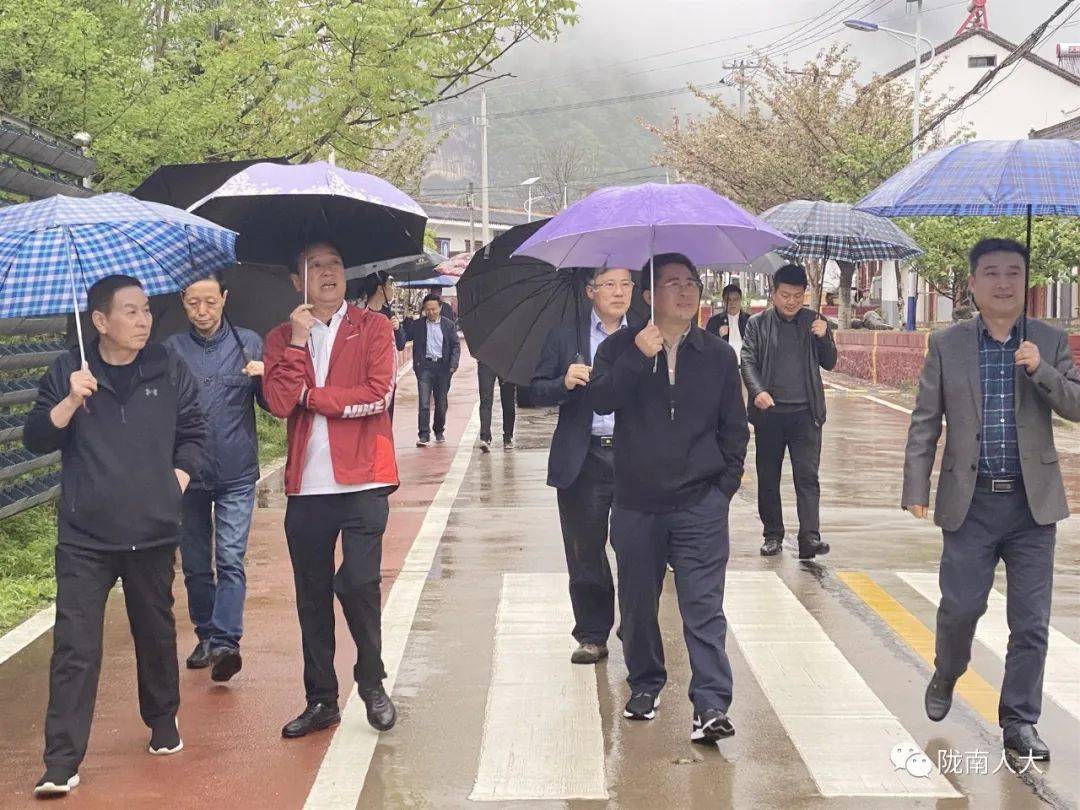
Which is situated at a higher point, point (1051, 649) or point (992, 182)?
point (992, 182)

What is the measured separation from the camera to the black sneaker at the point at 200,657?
6.78 m

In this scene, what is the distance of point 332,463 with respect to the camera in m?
5.83

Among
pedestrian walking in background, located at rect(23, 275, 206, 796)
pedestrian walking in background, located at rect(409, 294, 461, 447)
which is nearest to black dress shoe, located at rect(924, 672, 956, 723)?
pedestrian walking in background, located at rect(23, 275, 206, 796)

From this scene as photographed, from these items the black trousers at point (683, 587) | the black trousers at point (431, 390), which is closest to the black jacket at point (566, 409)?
the black trousers at point (683, 587)

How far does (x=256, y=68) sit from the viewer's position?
51.2ft

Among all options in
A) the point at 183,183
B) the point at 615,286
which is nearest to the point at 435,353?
the point at 183,183

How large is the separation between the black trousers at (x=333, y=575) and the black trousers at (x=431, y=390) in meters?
11.8

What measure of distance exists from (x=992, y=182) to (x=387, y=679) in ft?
10.7

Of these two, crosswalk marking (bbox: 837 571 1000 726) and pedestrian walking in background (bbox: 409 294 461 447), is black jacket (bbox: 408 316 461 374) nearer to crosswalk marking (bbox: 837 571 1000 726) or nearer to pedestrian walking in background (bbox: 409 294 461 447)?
pedestrian walking in background (bbox: 409 294 461 447)

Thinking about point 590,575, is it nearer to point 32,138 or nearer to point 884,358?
point 32,138

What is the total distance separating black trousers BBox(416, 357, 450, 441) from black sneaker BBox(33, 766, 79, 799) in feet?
41.3

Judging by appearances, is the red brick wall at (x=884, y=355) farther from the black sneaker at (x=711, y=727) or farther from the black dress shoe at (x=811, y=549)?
the black sneaker at (x=711, y=727)

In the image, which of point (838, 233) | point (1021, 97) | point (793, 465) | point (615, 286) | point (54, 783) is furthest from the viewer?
point (1021, 97)

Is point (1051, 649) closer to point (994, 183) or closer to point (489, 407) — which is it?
point (994, 183)
